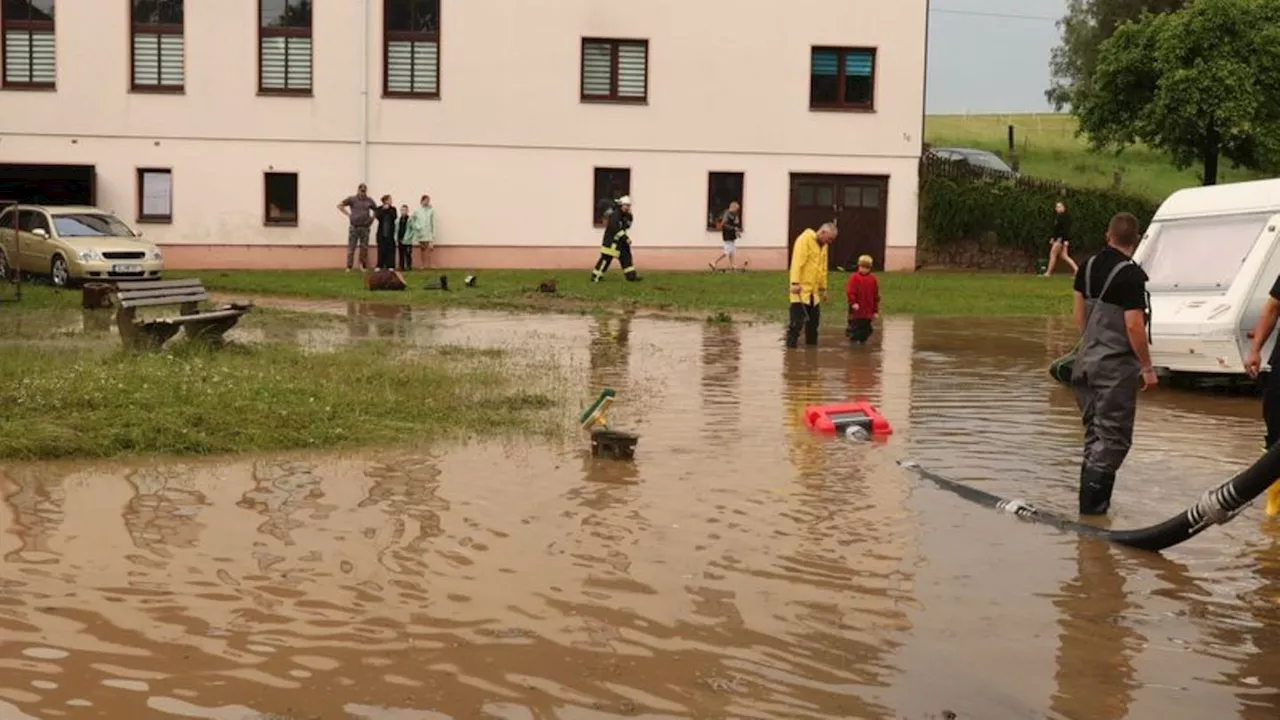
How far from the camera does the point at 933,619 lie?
23.5 feet

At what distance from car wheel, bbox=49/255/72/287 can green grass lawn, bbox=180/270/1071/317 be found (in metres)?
2.51

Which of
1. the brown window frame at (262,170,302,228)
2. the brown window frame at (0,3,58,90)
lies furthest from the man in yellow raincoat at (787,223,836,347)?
the brown window frame at (0,3,58,90)


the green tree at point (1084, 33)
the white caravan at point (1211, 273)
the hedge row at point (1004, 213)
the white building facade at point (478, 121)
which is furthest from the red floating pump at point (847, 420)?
the green tree at point (1084, 33)

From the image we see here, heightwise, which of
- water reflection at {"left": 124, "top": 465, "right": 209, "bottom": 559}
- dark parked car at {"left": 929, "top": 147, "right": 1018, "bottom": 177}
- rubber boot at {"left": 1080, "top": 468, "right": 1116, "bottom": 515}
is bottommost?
water reflection at {"left": 124, "top": 465, "right": 209, "bottom": 559}

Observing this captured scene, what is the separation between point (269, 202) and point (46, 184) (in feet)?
18.2

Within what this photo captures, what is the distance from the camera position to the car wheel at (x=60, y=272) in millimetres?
29000

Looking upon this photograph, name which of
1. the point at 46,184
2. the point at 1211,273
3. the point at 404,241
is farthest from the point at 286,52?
the point at 1211,273

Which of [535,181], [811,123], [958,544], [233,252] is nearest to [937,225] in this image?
[811,123]

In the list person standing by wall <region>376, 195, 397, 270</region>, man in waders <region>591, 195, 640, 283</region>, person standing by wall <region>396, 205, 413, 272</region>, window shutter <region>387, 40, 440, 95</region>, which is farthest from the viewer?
window shutter <region>387, 40, 440, 95</region>

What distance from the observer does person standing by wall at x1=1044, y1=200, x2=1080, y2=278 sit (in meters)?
37.9

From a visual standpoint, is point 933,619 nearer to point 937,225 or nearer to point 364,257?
point 364,257

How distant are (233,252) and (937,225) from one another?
17333 mm

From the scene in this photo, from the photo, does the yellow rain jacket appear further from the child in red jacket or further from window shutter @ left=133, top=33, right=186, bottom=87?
window shutter @ left=133, top=33, right=186, bottom=87

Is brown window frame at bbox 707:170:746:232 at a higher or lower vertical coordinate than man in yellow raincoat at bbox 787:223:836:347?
higher
